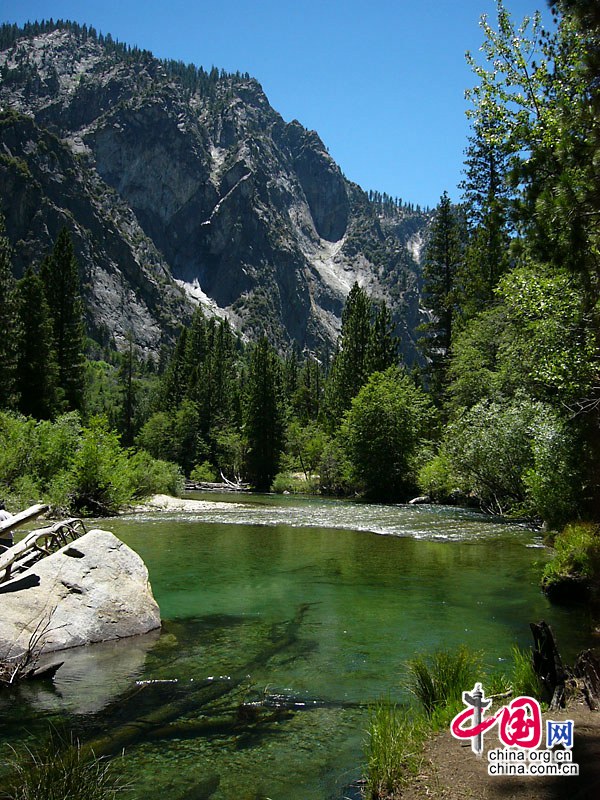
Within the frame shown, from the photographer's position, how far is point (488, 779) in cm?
408

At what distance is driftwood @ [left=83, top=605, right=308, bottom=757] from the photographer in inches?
210

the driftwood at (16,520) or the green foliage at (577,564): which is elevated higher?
the driftwood at (16,520)

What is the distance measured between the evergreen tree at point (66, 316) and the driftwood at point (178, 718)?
1801 inches

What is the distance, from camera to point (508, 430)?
23312mm

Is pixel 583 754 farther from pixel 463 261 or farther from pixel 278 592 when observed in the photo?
pixel 463 261

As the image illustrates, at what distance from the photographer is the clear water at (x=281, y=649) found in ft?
16.8

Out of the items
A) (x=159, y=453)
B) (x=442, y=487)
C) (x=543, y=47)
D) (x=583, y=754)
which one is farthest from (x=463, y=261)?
(x=583, y=754)

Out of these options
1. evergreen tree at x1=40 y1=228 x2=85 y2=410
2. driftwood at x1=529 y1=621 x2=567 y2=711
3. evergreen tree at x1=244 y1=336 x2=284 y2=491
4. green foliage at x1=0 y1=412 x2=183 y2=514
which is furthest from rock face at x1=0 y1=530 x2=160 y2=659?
evergreen tree at x1=244 y1=336 x2=284 y2=491

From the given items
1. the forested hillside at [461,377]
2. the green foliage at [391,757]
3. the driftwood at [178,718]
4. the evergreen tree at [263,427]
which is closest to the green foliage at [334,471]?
the forested hillside at [461,377]

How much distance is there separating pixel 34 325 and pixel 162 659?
41.1m

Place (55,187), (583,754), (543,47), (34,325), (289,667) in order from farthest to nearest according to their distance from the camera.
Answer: (55,187), (34,325), (543,47), (289,667), (583,754)

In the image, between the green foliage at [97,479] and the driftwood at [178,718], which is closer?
the driftwood at [178,718]

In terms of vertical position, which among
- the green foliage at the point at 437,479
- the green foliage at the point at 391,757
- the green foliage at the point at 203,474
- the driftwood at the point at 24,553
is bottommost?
the green foliage at the point at 203,474
